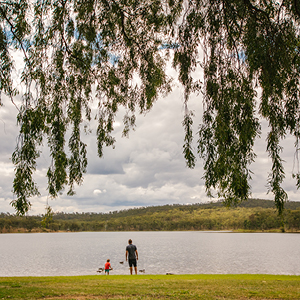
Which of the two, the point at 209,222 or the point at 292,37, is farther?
the point at 209,222

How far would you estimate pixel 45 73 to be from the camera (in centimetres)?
505

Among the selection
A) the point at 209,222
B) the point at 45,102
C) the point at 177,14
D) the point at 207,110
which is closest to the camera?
the point at 207,110

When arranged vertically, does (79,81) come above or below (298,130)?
above

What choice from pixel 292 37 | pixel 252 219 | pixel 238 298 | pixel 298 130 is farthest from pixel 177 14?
pixel 252 219

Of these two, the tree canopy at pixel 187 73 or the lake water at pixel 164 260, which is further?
the lake water at pixel 164 260

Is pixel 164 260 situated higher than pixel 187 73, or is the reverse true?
pixel 187 73

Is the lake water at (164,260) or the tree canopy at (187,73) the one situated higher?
the tree canopy at (187,73)

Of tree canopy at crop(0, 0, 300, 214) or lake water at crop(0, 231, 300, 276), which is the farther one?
lake water at crop(0, 231, 300, 276)

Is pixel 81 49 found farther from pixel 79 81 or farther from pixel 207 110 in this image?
pixel 207 110

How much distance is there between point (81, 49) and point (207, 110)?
2808 millimetres

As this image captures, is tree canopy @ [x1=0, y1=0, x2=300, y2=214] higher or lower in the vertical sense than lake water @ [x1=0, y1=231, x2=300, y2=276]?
higher

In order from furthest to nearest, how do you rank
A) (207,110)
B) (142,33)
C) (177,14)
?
(142,33) < (177,14) < (207,110)

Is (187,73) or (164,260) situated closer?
(187,73)

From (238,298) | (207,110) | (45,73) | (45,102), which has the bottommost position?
(238,298)
